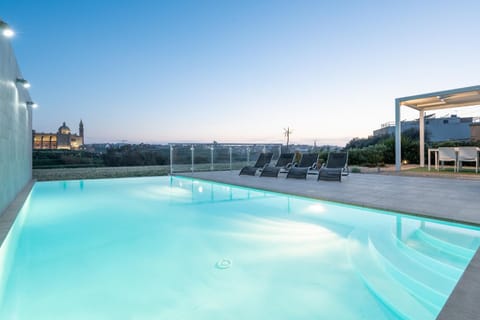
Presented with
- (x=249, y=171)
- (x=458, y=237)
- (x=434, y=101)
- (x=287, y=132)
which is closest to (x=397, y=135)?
(x=434, y=101)

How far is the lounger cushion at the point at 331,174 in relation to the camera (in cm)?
766

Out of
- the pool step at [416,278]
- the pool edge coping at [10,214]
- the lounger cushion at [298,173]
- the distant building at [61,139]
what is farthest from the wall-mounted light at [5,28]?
the distant building at [61,139]

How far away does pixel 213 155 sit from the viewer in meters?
11.8

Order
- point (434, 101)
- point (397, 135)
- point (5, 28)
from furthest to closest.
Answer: point (434, 101), point (397, 135), point (5, 28)

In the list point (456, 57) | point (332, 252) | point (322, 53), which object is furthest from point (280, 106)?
point (332, 252)

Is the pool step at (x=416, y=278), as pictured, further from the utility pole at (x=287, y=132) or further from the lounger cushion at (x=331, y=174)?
the utility pole at (x=287, y=132)

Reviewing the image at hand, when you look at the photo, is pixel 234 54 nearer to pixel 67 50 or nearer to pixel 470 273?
pixel 67 50

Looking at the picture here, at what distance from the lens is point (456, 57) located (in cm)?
1007

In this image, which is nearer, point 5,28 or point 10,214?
point 5,28

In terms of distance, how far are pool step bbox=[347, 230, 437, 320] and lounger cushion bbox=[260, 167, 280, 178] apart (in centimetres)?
578

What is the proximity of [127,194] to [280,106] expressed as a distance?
979cm

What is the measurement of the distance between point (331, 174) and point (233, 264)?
5702 mm

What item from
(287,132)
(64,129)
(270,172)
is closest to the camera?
(270,172)

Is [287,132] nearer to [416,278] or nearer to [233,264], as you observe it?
[233,264]
